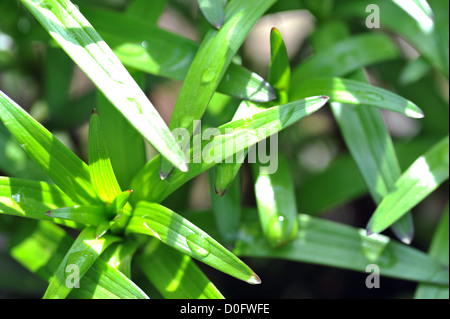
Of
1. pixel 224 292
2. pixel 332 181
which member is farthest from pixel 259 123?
pixel 224 292

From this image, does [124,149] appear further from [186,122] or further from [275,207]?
[275,207]

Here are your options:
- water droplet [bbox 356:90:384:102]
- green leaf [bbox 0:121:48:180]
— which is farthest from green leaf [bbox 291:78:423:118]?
green leaf [bbox 0:121:48:180]

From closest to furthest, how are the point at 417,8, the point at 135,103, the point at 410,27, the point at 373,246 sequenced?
the point at 135,103 < the point at 417,8 < the point at 373,246 < the point at 410,27

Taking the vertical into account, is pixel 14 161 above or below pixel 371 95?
below

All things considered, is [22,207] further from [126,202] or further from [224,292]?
[224,292]

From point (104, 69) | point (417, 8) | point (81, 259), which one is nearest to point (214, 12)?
point (104, 69)

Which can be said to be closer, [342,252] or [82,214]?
[82,214]

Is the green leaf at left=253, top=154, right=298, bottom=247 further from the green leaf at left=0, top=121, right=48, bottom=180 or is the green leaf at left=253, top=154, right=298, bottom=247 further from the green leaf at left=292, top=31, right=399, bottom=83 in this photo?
the green leaf at left=0, top=121, right=48, bottom=180
